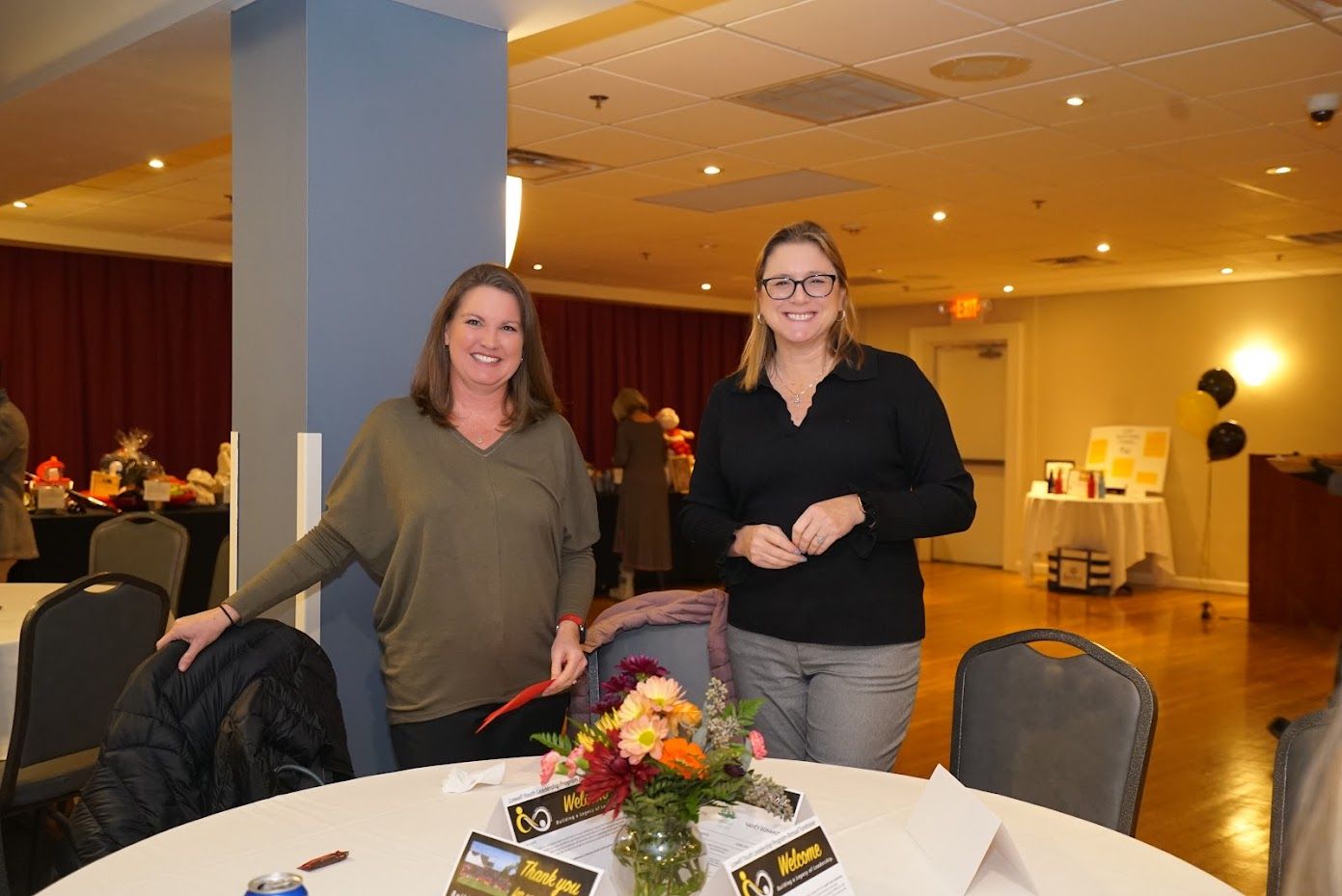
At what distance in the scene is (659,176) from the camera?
6.75 meters

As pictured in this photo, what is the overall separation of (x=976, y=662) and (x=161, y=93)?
3.53 m

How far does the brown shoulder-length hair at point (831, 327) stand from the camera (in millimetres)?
2387

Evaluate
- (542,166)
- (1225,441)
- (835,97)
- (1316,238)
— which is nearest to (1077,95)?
(835,97)

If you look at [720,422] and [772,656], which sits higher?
[720,422]

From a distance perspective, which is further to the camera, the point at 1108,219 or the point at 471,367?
the point at 1108,219

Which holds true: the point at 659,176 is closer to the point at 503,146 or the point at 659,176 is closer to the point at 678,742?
the point at 503,146

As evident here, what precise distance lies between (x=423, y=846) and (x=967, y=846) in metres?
0.74

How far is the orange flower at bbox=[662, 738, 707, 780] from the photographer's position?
50.6 inches

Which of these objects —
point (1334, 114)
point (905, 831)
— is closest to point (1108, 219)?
point (1334, 114)

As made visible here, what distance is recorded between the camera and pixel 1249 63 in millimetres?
4500

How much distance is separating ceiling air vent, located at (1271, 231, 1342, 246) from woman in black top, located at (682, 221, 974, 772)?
23.7 feet

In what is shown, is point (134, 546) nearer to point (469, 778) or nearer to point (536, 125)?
point (536, 125)

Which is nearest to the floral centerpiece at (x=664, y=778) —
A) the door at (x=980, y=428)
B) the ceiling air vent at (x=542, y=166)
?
the ceiling air vent at (x=542, y=166)

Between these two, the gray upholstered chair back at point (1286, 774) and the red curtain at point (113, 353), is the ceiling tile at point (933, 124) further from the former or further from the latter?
the red curtain at point (113, 353)
